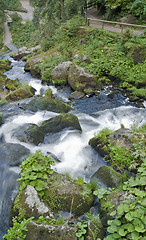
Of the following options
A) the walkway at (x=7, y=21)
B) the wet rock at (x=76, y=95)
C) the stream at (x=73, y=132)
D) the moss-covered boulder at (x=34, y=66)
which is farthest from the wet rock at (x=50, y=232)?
the walkway at (x=7, y=21)

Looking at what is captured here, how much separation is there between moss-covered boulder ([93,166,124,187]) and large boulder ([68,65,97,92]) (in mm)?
7537

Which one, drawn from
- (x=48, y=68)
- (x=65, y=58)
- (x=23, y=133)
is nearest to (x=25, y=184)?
(x=23, y=133)

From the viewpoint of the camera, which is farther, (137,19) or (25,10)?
(25,10)

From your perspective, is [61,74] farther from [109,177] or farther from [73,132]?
[109,177]

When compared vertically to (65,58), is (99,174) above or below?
below

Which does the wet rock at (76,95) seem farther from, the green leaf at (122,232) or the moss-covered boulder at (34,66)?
the green leaf at (122,232)

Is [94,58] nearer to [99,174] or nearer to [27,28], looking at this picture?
[99,174]

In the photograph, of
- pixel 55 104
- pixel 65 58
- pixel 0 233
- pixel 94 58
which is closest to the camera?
pixel 0 233

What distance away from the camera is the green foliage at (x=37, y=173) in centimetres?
525

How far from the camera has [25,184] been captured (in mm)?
5301

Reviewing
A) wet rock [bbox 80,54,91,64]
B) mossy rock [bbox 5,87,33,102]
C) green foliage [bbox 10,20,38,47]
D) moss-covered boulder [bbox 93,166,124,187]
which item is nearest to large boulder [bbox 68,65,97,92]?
wet rock [bbox 80,54,91,64]

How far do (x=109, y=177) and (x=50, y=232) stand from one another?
7.92 feet

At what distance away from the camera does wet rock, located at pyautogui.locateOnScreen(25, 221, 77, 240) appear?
4.17 m

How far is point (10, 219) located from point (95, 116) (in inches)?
272
